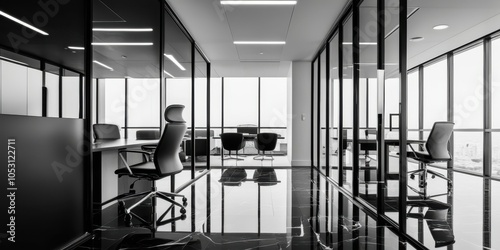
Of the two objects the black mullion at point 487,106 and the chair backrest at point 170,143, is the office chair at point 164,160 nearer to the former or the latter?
the chair backrest at point 170,143

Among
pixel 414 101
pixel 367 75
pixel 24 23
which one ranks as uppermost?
pixel 24 23

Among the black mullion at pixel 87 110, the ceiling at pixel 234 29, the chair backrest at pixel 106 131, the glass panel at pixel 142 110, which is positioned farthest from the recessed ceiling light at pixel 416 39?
the glass panel at pixel 142 110

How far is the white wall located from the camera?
7.37 metres

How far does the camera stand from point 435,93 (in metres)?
7.50

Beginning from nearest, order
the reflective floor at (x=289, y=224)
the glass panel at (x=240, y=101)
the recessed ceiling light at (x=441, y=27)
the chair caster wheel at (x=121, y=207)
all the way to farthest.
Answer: the reflective floor at (x=289, y=224) → the chair caster wheel at (x=121, y=207) → the recessed ceiling light at (x=441, y=27) → the glass panel at (x=240, y=101)

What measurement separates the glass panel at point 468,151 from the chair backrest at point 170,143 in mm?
6001

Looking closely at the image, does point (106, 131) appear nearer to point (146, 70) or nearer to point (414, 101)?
point (146, 70)

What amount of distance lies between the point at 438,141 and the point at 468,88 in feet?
9.41

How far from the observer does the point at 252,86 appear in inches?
413

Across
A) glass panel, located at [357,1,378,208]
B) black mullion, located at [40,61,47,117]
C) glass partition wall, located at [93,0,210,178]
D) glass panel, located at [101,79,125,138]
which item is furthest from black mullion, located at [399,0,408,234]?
glass panel, located at [101,79,125,138]

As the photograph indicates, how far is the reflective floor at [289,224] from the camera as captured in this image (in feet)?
7.81

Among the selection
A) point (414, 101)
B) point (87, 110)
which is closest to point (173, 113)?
point (87, 110)

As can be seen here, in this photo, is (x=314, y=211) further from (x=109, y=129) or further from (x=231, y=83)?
(x=231, y=83)

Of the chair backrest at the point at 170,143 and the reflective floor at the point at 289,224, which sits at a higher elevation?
the chair backrest at the point at 170,143
